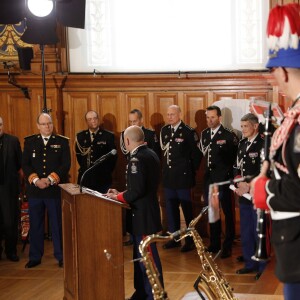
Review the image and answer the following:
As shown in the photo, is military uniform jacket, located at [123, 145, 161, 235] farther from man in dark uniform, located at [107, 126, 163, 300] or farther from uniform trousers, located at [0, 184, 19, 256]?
uniform trousers, located at [0, 184, 19, 256]

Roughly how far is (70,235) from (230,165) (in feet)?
8.03

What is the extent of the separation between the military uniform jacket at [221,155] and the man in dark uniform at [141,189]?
195 centimetres

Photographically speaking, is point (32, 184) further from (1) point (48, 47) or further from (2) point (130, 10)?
(2) point (130, 10)

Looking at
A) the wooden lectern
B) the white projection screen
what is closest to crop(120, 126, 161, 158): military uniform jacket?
the white projection screen

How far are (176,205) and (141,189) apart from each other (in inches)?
95.1

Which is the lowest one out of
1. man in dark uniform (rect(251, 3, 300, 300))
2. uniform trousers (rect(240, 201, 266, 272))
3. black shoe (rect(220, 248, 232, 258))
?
black shoe (rect(220, 248, 232, 258))

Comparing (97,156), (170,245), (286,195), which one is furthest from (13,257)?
(286,195)

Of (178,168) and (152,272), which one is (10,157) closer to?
(178,168)

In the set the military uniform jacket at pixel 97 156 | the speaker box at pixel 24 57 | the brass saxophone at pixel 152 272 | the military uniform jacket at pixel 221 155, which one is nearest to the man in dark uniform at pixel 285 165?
the brass saxophone at pixel 152 272

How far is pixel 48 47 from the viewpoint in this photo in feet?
26.0

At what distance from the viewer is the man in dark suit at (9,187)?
6.92 meters

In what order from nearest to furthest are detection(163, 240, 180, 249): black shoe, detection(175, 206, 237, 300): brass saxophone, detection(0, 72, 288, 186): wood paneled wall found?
1. detection(175, 206, 237, 300): brass saxophone
2. detection(163, 240, 180, 249): black shoe
3. detection(0, 72, 288, 186): wood paneled wall

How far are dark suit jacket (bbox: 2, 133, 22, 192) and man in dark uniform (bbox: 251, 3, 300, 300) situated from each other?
15.5 ft

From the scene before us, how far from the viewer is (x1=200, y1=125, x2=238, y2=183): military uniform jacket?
696 centimetres
